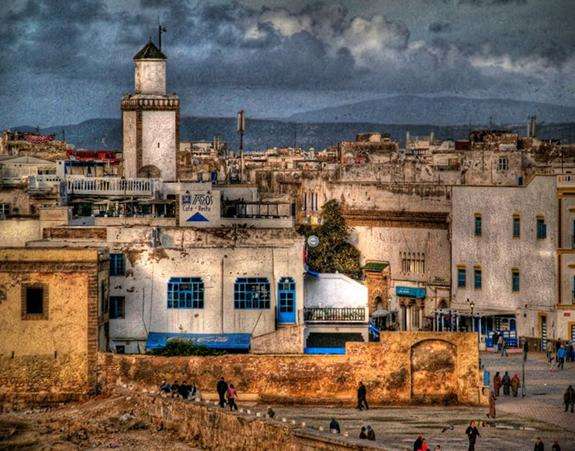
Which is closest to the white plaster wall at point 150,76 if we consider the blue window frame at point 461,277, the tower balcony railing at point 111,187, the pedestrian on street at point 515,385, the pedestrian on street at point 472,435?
the tower balcony railing at point 111,187

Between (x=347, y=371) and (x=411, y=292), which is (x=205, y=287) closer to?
(x=347, y=371)

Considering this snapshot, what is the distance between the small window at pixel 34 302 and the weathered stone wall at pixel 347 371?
90.2 inches

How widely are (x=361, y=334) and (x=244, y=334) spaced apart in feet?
12.3

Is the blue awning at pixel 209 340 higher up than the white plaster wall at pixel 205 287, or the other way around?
→ the white plaster wall at pixel 205 287

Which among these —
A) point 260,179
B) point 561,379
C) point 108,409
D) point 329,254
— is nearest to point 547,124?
point 260,179

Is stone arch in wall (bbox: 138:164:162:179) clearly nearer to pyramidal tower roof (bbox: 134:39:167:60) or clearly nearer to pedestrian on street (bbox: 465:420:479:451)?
pyramidal tower roof (bbox: 134:39:167:60)

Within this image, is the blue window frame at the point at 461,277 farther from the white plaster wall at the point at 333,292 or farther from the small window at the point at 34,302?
the small window at the point at 34,302

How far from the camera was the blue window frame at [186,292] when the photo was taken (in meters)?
49.9

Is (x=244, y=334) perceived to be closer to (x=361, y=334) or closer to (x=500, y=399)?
(x=361, y=334)

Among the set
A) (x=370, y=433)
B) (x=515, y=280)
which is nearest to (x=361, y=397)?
(x=370, y=433)

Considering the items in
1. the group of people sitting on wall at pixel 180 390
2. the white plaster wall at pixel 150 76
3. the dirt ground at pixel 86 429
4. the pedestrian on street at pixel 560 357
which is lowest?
the dirt ground at pixel 86 429

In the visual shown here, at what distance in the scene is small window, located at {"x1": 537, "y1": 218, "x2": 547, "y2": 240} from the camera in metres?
61.7

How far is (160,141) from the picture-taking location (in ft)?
210

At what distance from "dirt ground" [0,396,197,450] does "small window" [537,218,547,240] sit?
22226 mm
